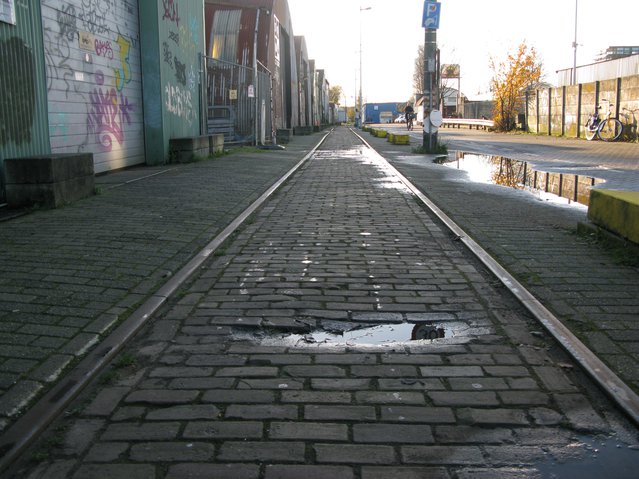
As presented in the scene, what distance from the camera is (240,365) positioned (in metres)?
3.67


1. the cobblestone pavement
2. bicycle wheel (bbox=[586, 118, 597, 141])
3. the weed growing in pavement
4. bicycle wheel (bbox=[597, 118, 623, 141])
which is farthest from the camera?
bicycle wheel (bbox=[586, 118, 597, 141])

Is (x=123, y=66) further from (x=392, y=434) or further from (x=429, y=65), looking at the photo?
(x=392, y=434)

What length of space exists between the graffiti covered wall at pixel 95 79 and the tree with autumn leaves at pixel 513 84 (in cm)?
3758

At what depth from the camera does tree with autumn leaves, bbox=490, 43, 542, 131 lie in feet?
157

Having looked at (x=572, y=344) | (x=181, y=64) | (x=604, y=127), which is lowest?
(x=572, y=344)

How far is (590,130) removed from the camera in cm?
3164

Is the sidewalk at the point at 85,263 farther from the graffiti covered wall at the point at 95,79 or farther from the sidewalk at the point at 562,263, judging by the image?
the sidewalk at the point at 562,263

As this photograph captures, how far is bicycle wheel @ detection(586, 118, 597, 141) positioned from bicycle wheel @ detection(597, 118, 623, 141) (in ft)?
1.09

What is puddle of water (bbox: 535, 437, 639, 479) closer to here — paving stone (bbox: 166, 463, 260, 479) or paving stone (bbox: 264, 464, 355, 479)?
paving stone (bbox: 264, 464, 355, 479)

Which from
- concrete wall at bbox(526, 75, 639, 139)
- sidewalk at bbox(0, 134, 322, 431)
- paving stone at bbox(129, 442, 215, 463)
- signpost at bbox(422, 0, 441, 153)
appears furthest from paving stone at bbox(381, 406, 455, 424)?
concrete wall at bbox(526, 75, 639, 139)

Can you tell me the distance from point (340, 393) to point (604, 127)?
3130 cm

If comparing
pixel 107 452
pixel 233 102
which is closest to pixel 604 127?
pixel 233 102

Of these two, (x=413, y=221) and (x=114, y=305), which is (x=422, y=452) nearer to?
(x=114, y=305)

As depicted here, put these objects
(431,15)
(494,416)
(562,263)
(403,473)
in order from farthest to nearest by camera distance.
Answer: (431,15), (562,263), (494,416), (403,473)
